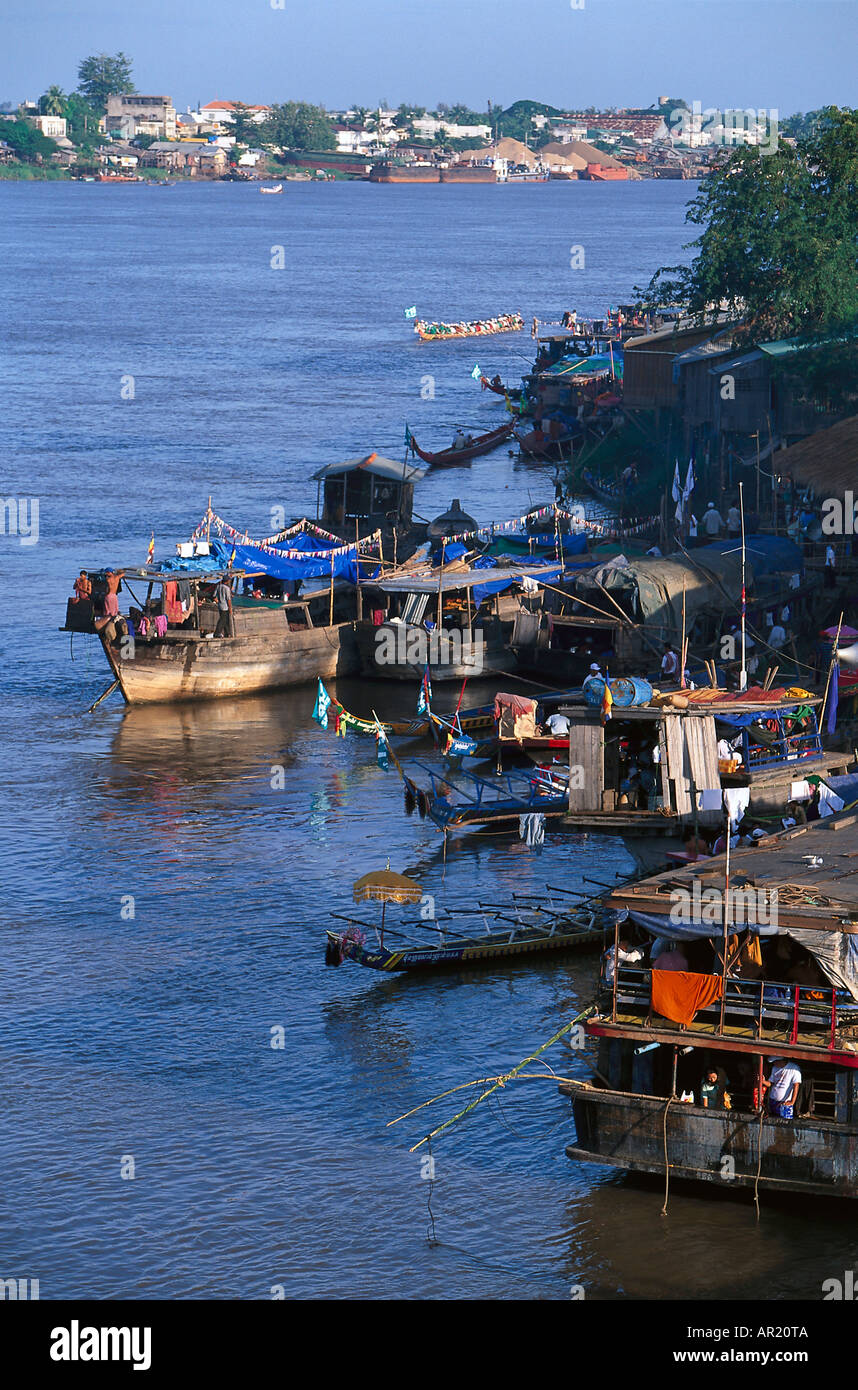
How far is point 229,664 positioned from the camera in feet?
135

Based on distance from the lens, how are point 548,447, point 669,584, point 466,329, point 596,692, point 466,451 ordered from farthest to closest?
point 466,329 → point 466,451 → point 548,447 → point 669,584 → point 596,692

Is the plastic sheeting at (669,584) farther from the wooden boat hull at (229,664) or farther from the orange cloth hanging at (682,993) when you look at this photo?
the orange cloth hanging at (682,993)

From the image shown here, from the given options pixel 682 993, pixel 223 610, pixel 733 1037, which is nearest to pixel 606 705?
pixel 682 993

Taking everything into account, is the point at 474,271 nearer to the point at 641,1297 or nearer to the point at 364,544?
the point at 364,544

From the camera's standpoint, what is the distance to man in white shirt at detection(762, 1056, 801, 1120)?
1870 cm

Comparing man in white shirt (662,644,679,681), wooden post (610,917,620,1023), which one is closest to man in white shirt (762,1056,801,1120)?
wooden post (610,917,620,1023)

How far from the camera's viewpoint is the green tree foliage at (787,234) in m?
48.8

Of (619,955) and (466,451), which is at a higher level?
(466,451)

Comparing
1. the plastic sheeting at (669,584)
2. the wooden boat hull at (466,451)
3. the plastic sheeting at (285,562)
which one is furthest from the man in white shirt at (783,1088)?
the wooden boat hull at (466,451)

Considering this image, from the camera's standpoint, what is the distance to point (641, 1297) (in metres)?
18.7

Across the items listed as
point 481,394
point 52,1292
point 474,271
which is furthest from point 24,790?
point 474,271

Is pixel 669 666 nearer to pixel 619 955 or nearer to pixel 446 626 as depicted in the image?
pixel 446 626

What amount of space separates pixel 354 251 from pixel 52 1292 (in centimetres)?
16129

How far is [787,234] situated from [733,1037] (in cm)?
3474
